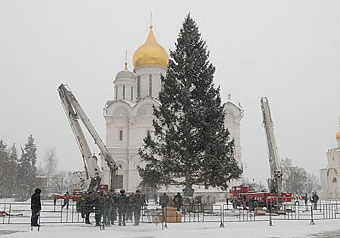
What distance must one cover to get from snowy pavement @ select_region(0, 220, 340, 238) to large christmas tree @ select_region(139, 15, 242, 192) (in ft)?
22.7

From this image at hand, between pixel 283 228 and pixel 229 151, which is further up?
pixel 229 151

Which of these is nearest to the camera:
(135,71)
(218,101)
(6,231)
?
(6,231)

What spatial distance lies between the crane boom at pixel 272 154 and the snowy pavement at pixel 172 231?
24.8 ft

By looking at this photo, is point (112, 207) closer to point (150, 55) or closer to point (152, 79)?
point (152, 79)

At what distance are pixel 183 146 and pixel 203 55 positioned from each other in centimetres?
578

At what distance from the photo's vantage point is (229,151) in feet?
68.8

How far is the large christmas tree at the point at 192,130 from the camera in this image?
67.2ft

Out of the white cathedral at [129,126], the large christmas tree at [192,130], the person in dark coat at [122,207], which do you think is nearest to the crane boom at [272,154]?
the large christmas tree at [192,130]

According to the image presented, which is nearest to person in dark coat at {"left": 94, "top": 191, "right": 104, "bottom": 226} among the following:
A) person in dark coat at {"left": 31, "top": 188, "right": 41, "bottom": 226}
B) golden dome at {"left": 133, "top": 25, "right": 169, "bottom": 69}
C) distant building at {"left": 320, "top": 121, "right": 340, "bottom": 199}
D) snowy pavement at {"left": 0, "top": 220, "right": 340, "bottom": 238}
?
snowy pavement at {"left": 0, "top": 220, "right": 340, "bottom": 238}

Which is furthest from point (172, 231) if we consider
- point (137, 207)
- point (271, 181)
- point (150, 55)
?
point (150, 55)

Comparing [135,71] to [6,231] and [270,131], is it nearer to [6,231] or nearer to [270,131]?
[270,131]

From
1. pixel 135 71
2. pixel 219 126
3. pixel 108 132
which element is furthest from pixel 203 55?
pixel 135 71

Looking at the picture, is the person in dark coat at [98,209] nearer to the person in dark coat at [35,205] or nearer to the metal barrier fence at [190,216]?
the metal barrier fence at [190,216]

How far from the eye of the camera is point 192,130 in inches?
838
